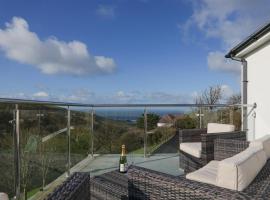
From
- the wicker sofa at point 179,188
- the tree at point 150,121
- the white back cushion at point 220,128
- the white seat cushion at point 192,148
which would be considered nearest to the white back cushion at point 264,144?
the wicker sofa at point 179,188

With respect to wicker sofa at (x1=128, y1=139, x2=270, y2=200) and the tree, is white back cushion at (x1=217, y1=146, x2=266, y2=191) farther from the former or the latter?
the tree

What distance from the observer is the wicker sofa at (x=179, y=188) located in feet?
7.05

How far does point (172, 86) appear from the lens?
27844 mm

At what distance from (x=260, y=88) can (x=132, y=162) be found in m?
2.72

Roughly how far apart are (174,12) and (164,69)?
33.6 feet

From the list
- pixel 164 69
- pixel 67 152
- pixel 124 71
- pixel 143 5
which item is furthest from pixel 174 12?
pixel 124 71

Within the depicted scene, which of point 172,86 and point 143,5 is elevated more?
point 143,5

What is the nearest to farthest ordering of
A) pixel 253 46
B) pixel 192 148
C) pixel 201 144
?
pixel 201 144
pixel 192 148
pixel 253 46

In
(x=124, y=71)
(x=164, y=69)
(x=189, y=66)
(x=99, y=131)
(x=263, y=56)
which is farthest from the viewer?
(x=124, y=71)

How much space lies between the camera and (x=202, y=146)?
5.07m

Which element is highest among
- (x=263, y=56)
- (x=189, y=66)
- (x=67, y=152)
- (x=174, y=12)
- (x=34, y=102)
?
(x=174, y=12)

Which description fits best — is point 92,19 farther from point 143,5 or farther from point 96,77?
point 96,77

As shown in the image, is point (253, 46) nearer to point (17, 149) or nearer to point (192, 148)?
point (192, 148)

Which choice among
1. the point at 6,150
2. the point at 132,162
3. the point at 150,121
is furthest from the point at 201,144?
the point at 6,150
